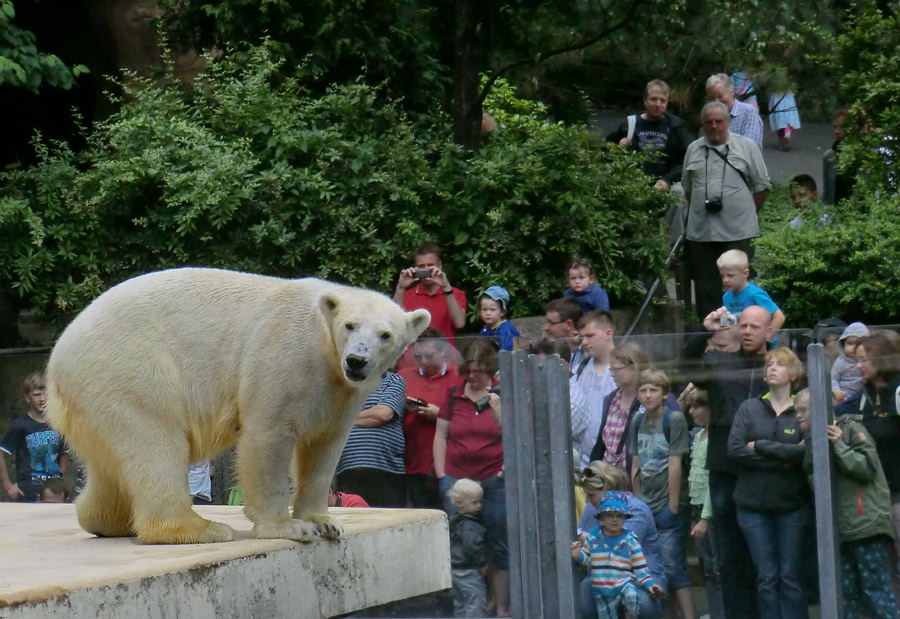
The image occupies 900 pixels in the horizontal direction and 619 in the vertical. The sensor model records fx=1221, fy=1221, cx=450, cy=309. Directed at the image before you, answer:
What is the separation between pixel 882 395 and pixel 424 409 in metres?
2.52

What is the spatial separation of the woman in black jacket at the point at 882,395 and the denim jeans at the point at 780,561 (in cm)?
46

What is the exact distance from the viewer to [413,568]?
4984mm

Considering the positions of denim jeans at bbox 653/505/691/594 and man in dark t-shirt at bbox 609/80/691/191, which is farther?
man in dark t-shirt at bbox 609/80/691/191

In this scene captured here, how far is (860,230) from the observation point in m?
9.53

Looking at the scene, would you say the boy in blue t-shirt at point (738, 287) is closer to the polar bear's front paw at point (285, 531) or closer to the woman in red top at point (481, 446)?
the woman in red top at point (481, 446)

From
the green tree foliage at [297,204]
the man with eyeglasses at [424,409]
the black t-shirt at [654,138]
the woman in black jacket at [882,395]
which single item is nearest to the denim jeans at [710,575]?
the woman in black jacket at [882,395]

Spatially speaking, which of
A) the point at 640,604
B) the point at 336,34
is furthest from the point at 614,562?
the point at 336,34

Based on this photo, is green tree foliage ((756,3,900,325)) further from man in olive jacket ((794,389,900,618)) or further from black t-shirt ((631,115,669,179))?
man in olive jacket ((794,389,900,618))

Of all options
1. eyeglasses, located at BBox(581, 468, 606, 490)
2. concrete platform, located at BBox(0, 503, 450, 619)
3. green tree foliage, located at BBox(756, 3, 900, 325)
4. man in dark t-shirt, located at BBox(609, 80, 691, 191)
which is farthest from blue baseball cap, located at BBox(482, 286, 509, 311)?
man in dark t-shirt, located at BBox(609, 80, 691, 191)

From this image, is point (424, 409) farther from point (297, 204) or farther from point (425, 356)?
point (297, 204)

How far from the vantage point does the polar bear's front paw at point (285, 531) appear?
4.50 meters

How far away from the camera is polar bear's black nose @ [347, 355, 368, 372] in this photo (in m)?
4.29

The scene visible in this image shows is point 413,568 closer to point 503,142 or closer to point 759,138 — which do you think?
point 503,142

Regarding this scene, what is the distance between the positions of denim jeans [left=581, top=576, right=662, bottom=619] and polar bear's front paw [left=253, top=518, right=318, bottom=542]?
7.20ft
